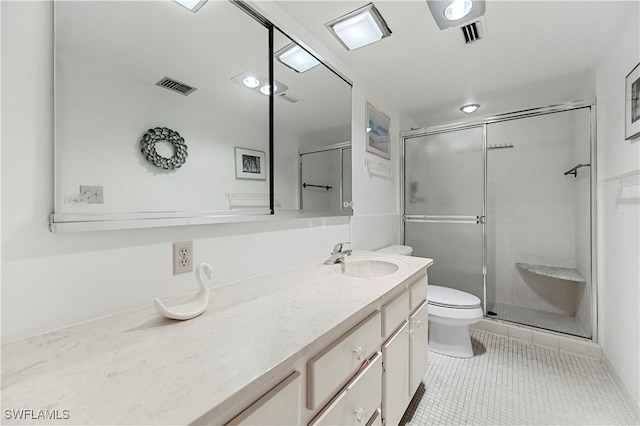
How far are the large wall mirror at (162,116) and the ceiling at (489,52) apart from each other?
21.3 inches

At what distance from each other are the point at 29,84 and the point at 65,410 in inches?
31.5

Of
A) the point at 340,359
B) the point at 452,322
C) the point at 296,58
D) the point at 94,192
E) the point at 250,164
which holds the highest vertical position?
the point at 296,58

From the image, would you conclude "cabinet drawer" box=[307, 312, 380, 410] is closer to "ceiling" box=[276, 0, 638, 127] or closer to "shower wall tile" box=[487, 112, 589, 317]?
"ceiling" box=[276, 0, 638, 127]

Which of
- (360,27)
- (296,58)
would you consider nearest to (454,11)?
(360,27)

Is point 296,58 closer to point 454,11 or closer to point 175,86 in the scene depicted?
point 175,86

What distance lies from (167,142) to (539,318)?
335 cm

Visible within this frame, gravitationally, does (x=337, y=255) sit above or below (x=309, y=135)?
below

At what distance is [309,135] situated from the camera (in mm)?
1631

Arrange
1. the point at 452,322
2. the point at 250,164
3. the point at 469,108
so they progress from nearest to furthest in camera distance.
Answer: the point at 250,164 < the point at 452,322 < the point at 469,108

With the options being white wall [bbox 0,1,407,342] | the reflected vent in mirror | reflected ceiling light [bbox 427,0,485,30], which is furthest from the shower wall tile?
white wall [bbox 0,1,407,342]

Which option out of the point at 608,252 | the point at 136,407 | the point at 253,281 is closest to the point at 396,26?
the point at 253,281

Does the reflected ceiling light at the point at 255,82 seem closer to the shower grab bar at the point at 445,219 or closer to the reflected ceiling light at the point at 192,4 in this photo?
the reflected ceiling light at the point at 192,4

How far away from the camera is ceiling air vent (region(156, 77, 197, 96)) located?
0.94 m

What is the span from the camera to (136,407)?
43cm
